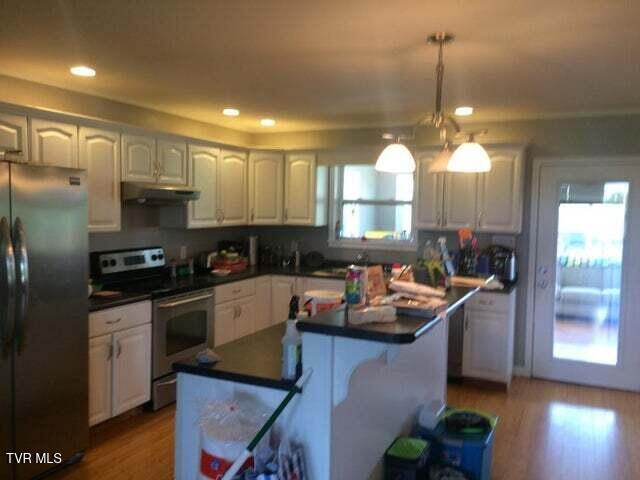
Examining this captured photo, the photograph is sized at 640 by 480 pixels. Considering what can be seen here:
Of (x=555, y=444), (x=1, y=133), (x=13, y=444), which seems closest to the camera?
(x=13, y=444)

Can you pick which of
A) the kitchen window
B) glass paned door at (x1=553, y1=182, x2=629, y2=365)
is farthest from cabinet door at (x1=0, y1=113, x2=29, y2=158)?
glass paned door at (x1=553, y1=182, x2=629, y2=365)

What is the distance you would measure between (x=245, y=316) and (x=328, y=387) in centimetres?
302

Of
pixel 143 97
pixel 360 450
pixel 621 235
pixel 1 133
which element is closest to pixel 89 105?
pixel 143 97

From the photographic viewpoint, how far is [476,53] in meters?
2.83

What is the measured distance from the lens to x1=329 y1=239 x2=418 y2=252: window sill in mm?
5363

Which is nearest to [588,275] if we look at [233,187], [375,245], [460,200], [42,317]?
[460,200]

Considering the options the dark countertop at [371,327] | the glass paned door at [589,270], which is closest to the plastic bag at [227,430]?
the dark countertop at [371,327]

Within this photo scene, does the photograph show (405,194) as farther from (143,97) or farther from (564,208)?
(143,97)

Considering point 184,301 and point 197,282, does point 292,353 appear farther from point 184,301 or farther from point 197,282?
point 197,282

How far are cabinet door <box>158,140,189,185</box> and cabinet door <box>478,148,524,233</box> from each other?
2520 mm

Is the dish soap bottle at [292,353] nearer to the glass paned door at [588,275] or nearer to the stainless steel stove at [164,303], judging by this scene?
the stainless steel stove at [164,303]

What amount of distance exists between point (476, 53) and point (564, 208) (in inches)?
95.3

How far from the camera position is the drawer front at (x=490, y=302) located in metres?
4.54

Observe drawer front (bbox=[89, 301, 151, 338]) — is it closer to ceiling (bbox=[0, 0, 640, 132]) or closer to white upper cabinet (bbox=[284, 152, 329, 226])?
ceiling (bbox=[0, 0, 640, 132])
